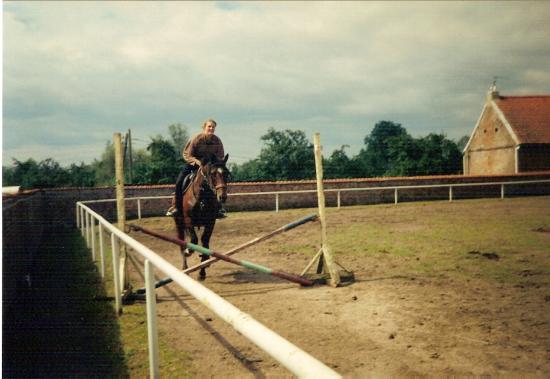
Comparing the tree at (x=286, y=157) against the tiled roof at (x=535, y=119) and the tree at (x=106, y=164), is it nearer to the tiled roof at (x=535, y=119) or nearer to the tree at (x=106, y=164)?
the tiled roof at (x=535, y=119)

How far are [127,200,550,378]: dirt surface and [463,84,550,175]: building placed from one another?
2736 millimetres

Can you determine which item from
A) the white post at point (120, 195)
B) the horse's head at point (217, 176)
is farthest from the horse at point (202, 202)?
the white post at point (120, 195)

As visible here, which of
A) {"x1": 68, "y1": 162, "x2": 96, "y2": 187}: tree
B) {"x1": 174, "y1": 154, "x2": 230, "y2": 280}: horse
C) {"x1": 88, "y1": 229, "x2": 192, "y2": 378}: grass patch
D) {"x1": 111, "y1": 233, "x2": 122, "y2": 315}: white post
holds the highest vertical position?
{"x1": 68, "y1": 162, "x2": 96, "y2": 187}: tree

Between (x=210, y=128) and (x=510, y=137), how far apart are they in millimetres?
11253

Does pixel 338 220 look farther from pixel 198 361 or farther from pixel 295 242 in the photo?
pixel 198 361

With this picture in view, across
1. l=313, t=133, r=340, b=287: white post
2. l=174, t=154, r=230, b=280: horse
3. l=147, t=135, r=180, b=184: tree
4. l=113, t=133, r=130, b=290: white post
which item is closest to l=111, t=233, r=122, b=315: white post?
l=113, t=133, r=130, b=290: white post

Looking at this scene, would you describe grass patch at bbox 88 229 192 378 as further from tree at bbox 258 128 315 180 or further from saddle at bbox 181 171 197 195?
tree at bbox 258 128 315 180

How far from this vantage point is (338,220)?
13.9m

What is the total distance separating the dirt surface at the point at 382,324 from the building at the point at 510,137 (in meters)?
2.74

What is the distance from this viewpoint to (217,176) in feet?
19.6

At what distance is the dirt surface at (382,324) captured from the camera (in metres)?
3.10

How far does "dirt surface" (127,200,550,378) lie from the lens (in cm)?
310

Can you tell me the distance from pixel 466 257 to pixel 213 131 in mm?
5304

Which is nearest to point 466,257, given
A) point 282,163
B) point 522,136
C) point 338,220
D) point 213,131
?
point 522,136
